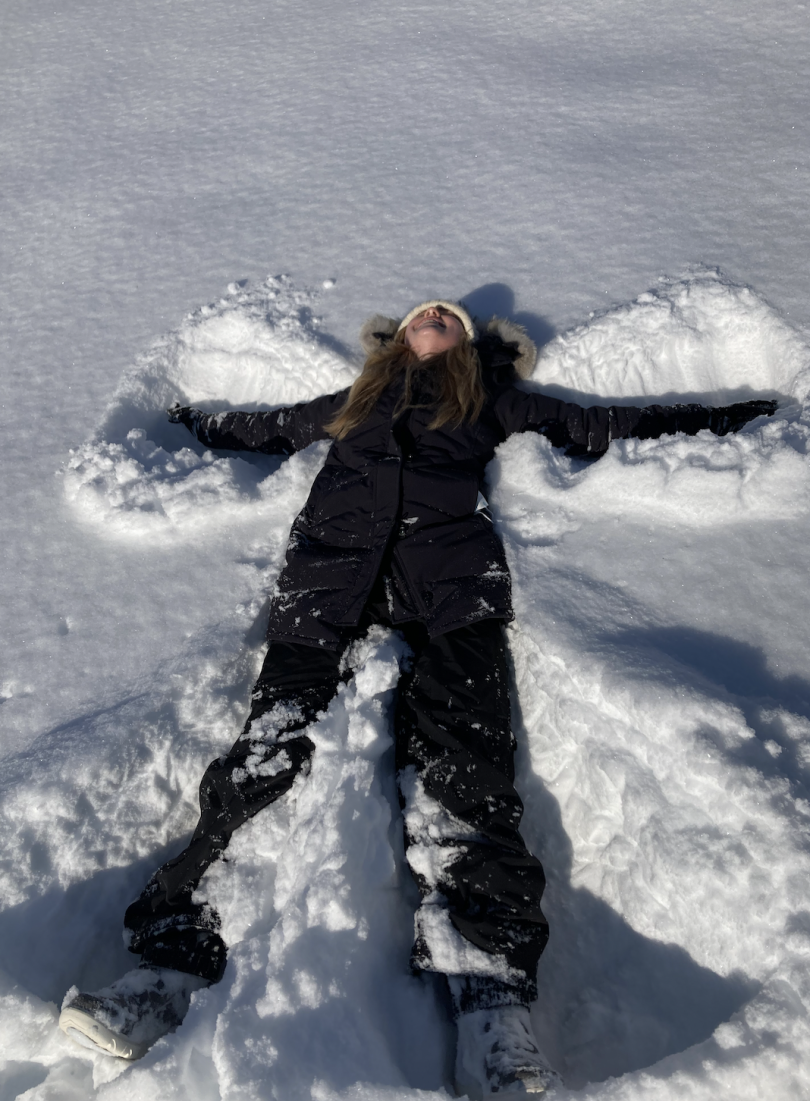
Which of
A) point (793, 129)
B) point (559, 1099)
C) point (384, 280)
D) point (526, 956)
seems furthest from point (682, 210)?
point (559, 1099)

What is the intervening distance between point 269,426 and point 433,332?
2.49ft

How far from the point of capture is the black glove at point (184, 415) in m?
3.11

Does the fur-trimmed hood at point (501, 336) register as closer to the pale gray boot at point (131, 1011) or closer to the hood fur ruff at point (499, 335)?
the hood fur ruff at point (499, 335)

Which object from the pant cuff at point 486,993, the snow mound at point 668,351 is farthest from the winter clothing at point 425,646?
the snow mound at point 668,351

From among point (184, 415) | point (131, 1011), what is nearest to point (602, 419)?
point (184, 415)

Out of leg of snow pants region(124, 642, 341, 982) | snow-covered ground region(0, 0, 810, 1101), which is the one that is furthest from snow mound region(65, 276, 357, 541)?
leg of snow pants region(124, 642, 341, 982)

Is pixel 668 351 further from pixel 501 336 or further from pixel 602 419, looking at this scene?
pixel 501 336

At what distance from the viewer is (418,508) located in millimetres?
2492

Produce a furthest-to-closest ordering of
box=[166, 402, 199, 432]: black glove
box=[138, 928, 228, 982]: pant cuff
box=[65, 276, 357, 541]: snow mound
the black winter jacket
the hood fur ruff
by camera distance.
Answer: box=[166, 402, 199, 432]: black glove
the hood fur ruff
box=[65, 276, 357, 541]: snow mound
the black winter jacket
box=[138, 928, 228, 982]: pant cuff

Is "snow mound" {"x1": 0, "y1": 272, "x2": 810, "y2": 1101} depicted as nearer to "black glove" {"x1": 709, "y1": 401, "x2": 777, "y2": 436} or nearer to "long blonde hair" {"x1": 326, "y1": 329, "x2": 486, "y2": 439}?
"black glove" {"x1": 709, "y1": 401, "x2": 777, "y2": 436}

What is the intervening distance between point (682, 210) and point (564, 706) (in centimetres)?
242

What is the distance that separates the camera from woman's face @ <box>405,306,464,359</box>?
9.20 feet

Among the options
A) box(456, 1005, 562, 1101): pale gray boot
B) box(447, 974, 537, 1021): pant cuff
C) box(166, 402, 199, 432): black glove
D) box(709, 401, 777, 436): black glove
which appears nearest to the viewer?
box(456, 1005, 562, 1101): pale gray boot

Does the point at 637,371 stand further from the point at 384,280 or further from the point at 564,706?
the point at 564,706
